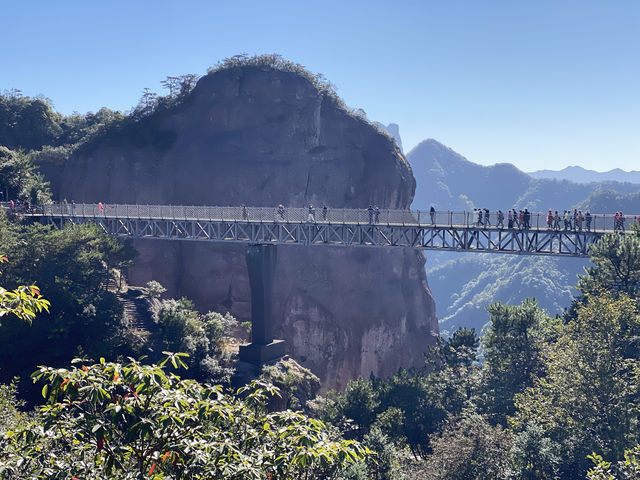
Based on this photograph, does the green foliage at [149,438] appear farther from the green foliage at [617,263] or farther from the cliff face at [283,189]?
the cliff face at [283,189]

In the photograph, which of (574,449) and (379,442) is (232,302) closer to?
(379,442)

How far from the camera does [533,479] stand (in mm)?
23922

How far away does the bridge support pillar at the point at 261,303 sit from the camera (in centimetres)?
3997

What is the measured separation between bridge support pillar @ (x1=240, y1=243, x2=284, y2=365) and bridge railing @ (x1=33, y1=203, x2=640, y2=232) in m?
2.86

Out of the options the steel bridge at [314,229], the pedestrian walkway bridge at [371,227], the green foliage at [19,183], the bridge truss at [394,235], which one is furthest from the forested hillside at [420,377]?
the green foliage at [19,183]

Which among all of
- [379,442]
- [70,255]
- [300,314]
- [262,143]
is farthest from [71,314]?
[262,143]

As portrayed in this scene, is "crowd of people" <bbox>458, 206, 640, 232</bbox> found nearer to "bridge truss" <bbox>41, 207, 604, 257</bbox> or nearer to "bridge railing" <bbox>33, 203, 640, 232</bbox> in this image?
"bridge railing" <bbox>33, 203, 640, 232</bbox>

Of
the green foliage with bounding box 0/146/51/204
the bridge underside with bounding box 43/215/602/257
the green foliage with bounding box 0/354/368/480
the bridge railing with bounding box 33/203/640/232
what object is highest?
the green foliage with bounding box 0/146/51/204

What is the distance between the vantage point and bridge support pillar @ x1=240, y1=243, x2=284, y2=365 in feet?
131

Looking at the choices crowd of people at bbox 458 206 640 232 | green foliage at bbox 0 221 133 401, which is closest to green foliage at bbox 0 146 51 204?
green foliage at bbox 0 221 133 401

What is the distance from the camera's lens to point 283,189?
6116 cm

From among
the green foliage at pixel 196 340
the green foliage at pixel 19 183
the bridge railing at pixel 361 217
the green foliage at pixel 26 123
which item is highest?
the green foliage at pixel 26 123

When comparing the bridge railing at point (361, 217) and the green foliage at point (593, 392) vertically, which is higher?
the bridge railing at point (361, 217)

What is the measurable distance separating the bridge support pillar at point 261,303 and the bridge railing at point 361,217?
9.40ft
